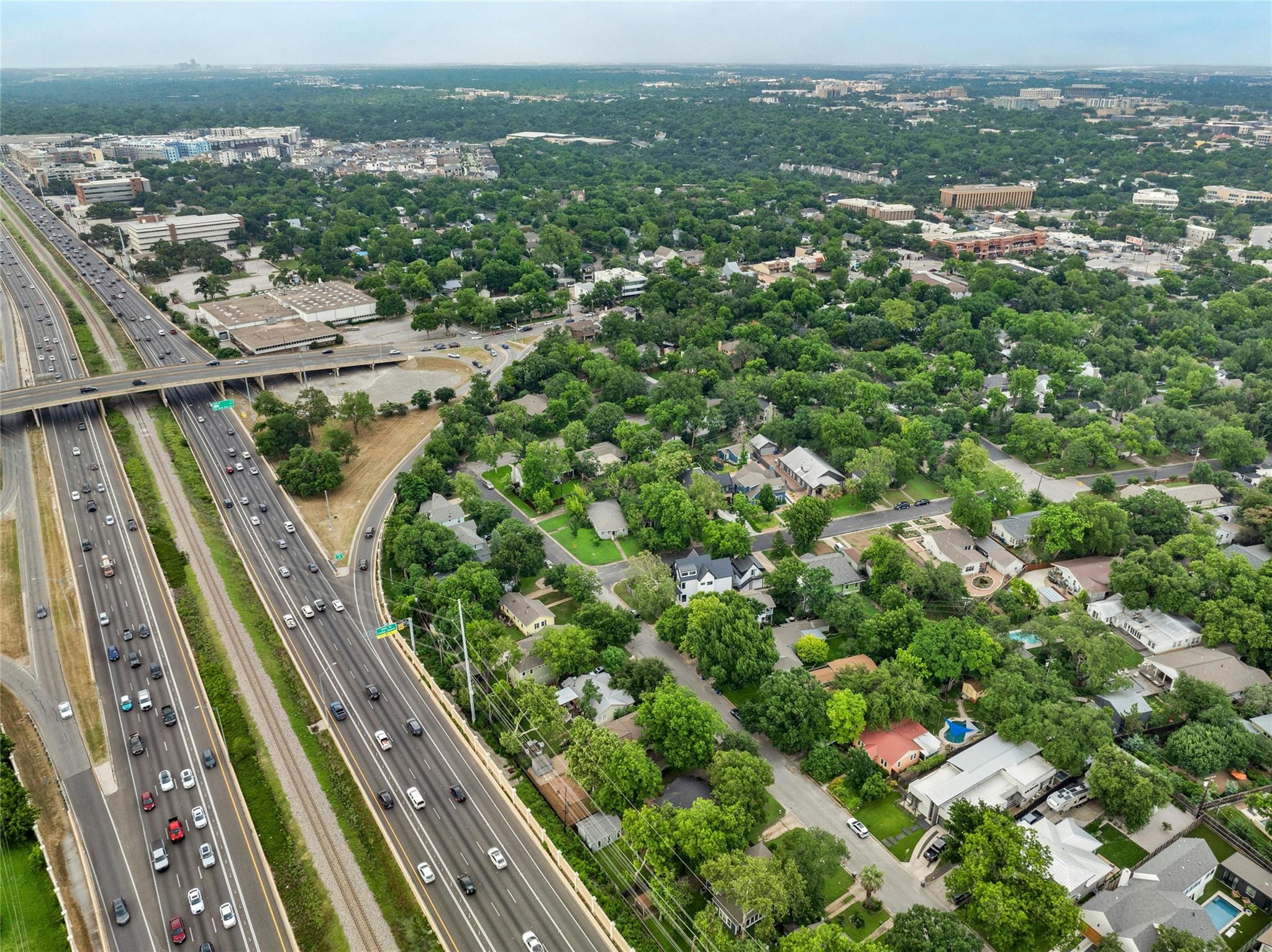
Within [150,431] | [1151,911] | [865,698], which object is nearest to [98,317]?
[150,431]

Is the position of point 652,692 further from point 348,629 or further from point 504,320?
point 504,320

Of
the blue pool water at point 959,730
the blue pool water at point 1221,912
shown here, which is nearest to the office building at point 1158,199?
the blue pool water at point 959,730

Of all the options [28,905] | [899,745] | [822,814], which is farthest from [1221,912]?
[28,905]

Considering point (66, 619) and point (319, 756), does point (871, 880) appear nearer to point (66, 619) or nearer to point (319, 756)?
point (319, 756)

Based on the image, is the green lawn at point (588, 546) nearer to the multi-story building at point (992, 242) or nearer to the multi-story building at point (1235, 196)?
the multi-story building at point (992, 242)

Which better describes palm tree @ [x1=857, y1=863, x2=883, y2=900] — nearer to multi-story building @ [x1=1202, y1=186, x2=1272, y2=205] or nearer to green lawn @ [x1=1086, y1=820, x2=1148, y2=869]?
green lawn @ [x1=1086, y1=820, x2=1148, y2=869]

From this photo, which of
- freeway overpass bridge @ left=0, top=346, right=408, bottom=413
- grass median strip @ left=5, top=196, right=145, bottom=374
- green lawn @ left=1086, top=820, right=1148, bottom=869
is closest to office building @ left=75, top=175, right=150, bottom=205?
grass median strip @ left=5, top=196, right=145, bottom=374
